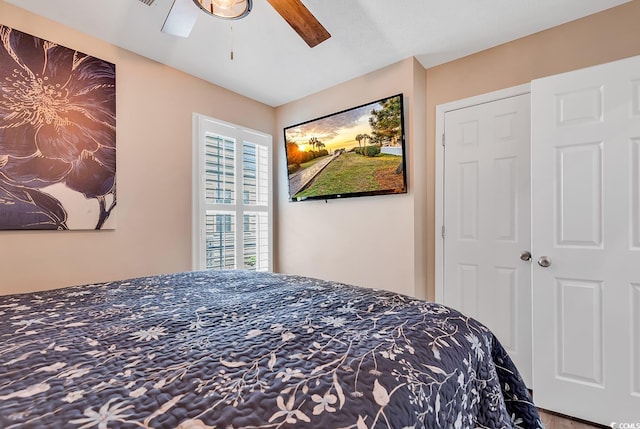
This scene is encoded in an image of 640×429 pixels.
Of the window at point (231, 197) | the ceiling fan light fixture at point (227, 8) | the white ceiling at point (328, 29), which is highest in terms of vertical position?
the white ceiling at point (328, 29)

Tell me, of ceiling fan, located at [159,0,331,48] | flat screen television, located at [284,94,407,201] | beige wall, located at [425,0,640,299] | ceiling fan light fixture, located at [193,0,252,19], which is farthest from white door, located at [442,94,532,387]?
ceiling fan light fixture, located at [193,0,252,19]

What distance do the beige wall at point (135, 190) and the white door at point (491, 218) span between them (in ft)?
7.30

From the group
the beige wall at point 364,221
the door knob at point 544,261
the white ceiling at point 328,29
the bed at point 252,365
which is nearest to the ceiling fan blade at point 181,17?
the white ceiling at point 328,29

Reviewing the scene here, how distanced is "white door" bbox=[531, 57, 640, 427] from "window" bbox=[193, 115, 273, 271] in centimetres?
243

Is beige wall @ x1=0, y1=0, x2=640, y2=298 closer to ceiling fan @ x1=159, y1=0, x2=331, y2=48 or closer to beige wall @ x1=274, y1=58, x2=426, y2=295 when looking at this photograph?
beige wall @ x1=274, y1=58, x2=426, y2=295

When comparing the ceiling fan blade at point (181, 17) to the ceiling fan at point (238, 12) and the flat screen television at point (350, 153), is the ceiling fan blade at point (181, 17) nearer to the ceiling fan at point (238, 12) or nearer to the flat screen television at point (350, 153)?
the ceiling fan at point (238, 12)

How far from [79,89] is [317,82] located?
6.16ft

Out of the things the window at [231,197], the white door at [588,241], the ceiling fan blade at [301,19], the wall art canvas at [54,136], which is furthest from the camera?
the window at [231,197]

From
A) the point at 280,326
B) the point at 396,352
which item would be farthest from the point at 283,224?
the point at 396,352

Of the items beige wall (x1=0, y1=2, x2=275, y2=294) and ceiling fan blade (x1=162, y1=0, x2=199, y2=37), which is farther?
beige wall (x1=0, y1=2, x2=275, y2=294)

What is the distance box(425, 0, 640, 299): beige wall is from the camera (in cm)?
186

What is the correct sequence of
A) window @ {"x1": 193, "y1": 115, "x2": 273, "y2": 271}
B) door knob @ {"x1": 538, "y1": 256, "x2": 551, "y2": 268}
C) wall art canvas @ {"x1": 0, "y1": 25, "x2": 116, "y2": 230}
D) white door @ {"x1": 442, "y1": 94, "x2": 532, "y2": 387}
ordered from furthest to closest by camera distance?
window @ {"x1": 193, "y1": 115, "x2": 273, "y2": 271} → white door @ {"x1": 442, "y1": 94, "x2": 532, "y2": 387} → door knob @ {"x1": 538, "y1": 256, "x2": 551, "y2": 268} → wall art canvas @ {"x1": 0, "y1": 25, "x2": 116, "y2": 230}

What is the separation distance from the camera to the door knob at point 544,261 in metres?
1.91

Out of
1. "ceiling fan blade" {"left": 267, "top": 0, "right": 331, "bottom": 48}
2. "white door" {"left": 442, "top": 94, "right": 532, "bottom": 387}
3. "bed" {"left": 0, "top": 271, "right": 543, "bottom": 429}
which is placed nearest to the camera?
"bed" {"left": 0, "top": 271, "right": 543, "bottom": 429}
